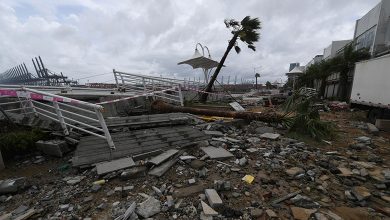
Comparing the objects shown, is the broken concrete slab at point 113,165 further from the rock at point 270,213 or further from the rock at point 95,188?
the rock at point 270,213

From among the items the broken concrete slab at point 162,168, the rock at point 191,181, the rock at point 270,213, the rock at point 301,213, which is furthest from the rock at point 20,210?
the rock at point 301,213

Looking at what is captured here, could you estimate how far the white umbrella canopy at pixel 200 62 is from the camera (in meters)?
13.8

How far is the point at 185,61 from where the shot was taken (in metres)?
14.2

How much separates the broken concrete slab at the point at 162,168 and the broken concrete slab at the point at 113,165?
1.42 ft

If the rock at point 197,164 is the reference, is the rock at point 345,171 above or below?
below

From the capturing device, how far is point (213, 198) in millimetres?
3160

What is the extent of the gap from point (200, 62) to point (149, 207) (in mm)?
12315

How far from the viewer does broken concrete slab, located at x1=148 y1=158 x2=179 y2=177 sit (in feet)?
12.7

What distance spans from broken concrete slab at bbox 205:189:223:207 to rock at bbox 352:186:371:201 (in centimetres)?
229

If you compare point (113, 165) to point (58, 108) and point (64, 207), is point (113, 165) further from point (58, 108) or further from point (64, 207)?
point (58, 108)

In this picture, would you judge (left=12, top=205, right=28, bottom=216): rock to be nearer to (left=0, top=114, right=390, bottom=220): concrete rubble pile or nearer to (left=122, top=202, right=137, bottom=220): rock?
(left=0, top=114, right=390, bottom=220): concrete rubble pile

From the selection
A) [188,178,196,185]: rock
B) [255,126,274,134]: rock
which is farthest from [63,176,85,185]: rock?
[255,126,274,134]: rock

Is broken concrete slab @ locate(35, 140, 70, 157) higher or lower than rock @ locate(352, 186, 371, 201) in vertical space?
higher

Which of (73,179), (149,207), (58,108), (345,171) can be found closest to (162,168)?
(149,207)
